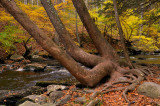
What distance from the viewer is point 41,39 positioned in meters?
3.71

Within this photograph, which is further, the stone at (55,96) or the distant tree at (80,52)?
the stone at (55,96)

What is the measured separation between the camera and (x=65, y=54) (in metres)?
4.04

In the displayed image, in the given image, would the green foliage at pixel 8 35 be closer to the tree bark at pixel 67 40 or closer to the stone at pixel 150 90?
the tree bark at pixel 67 40

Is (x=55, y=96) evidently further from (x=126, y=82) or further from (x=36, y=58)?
(x=36, y=58)

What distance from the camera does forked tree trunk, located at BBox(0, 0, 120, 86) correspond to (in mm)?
3537

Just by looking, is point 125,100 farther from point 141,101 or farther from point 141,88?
point 141,88

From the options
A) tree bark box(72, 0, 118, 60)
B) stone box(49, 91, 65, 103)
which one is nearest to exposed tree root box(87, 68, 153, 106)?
tree bark box(72, 0, 118, 60)

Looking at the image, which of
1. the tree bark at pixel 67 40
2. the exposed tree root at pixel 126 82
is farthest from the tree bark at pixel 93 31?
the exposed tree root at pixel 126 82

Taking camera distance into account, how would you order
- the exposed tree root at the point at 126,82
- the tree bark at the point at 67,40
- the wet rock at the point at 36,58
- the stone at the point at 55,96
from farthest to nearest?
the wet rock at the point at 36,58 → the tree bark at the point at 67,40 → the stone at the point at 55,96 → the exposed tree root at the point at 126,82

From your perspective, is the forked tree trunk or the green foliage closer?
the forked tree trunk

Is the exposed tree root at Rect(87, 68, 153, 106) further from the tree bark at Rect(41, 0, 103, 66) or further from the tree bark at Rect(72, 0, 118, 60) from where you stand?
the tree bark at Rect(41, 0, 103, 66)

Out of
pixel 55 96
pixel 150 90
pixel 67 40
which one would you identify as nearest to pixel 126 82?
pixel 150 90

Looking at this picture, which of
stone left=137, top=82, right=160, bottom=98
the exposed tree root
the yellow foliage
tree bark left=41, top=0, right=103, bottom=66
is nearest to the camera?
stone left=137, top=82, right=160, bottom=98

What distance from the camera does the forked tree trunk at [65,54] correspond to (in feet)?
11.6
